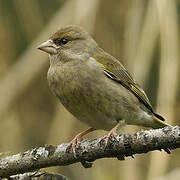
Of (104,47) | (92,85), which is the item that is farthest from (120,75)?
(104,47)

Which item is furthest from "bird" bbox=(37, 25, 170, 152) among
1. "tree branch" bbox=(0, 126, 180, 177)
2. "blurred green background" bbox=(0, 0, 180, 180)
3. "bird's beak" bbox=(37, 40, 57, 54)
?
"tree branch" bbox=(0, 126, 180, 177)

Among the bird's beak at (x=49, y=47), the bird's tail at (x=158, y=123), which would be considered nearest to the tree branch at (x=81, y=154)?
the bird's tail at (x=158, y=123)

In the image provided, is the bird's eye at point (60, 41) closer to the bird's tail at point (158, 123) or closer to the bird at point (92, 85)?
the bird at point (92, 85)

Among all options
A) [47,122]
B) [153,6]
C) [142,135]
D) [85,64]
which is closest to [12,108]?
[47,122]

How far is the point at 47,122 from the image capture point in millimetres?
6027

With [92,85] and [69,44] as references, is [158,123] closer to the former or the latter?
[92,85]

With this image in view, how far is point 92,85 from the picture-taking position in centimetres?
452

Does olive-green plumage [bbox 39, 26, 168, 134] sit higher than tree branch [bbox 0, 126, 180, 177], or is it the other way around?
olive-green plumage [bbox 39, 26, 168, 134]

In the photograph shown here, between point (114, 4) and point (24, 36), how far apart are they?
3.64ft

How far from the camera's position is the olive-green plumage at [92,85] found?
14.8 ft

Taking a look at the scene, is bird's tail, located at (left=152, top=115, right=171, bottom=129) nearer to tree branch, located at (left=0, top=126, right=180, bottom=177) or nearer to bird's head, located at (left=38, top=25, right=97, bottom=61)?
bird's head, located at (left=38, top=25, right=97, bottom=61)

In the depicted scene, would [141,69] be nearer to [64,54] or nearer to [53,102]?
[64,54]

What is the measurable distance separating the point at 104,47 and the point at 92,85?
56.6 inches

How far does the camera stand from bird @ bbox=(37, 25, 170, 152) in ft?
14.8
